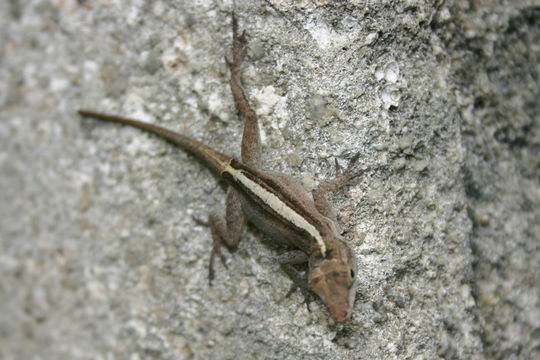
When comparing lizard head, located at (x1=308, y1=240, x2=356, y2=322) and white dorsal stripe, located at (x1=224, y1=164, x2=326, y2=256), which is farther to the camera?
white dorsal stripe, located at (x1=224, y1=164, x2=326, y2=256)

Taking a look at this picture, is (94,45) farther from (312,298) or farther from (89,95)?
(312,298)

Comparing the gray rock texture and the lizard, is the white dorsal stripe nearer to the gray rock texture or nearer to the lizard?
the lizard

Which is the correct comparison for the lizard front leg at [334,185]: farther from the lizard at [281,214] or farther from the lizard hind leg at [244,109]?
the lizard hind leg at [244,109]

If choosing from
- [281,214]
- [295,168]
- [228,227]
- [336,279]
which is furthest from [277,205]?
[336,279]

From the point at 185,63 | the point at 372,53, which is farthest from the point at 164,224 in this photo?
the point at 372,53

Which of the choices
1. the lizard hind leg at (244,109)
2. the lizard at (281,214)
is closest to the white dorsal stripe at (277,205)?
the lizard at (281,214)

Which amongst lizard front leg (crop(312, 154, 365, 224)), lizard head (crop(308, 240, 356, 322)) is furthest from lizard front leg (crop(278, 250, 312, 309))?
lizard front leg (crop(312, 154, 365, 224))
